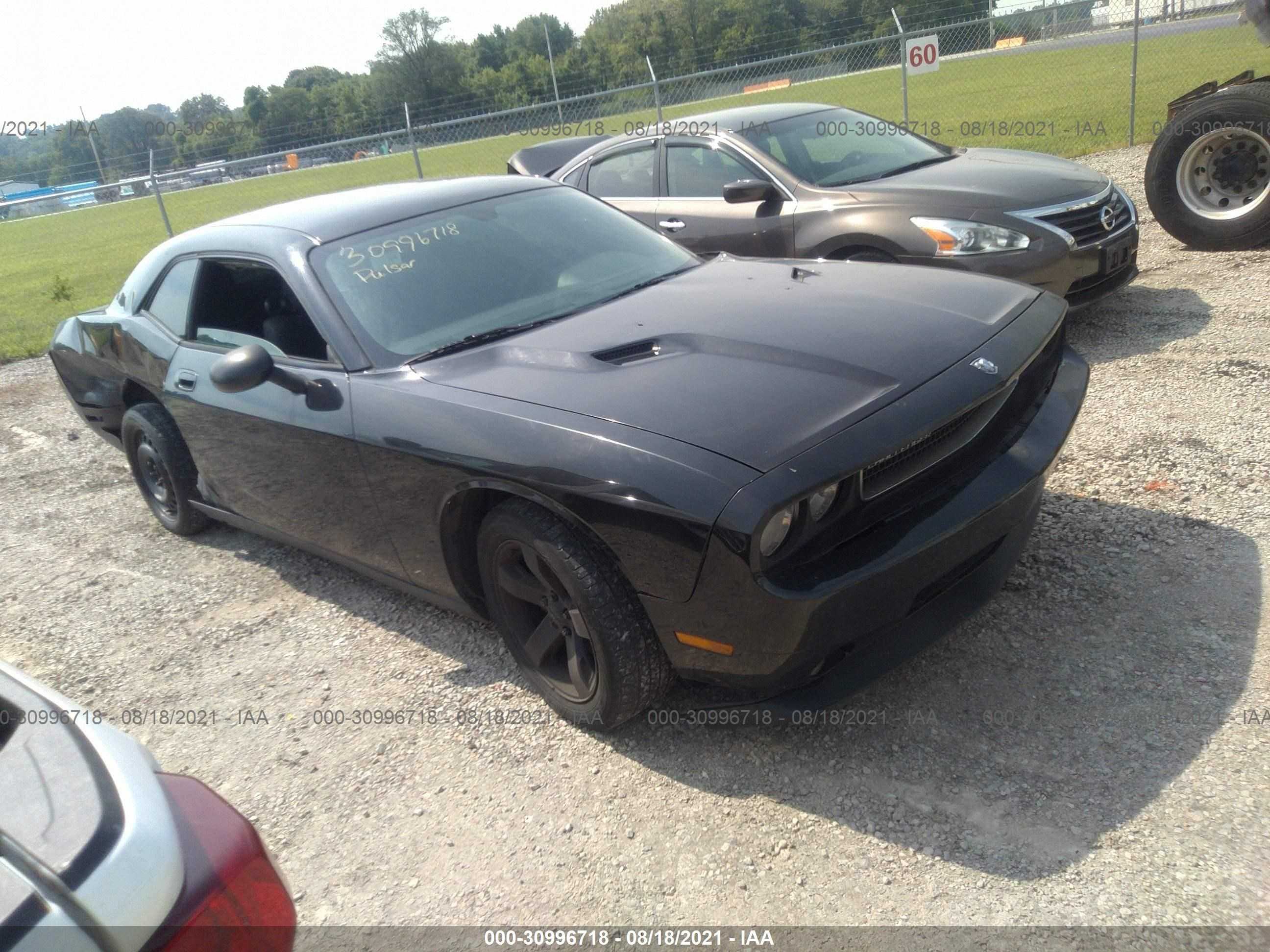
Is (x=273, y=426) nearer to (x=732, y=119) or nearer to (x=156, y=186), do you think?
(x=732, y=119)

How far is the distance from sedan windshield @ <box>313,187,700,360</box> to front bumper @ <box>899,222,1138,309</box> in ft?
6.65

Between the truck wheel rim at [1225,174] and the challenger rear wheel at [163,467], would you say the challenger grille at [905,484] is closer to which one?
the challenger rear wheel at [163,467]

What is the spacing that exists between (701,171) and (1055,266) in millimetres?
2384

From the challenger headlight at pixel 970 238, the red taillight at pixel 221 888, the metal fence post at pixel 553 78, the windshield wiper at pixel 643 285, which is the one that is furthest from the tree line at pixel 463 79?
the red taillight at pixel 221 888

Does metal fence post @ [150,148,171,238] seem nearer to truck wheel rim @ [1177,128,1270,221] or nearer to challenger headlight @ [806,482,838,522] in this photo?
truck wheel rim @ [1177,128,1270,221]

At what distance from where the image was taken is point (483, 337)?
3375 millimetres

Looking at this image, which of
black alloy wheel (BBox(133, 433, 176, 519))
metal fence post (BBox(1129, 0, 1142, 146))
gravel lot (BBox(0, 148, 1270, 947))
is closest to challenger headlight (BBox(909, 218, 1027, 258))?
gravel lot (BBox(0, 148, 1270, 947))

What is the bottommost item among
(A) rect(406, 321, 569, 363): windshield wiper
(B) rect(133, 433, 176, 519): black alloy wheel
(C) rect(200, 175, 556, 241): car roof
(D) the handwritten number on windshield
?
(B) rect(133, 433, 176, 519): black alloy wheel

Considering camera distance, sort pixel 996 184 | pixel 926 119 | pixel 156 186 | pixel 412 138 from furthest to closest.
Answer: pixel 926 119 → pixel 156 186 → pixel 412 138 → pixel 996 184

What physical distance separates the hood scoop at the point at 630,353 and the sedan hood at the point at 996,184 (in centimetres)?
317

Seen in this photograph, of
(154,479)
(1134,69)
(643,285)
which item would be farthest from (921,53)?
(154,479)

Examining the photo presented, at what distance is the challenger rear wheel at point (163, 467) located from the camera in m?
4.68

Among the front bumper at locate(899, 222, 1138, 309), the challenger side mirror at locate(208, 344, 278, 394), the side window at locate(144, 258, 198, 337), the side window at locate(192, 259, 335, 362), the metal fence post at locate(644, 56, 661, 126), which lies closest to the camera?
the challenger side mirror at locate(208, 344, 278, 394)

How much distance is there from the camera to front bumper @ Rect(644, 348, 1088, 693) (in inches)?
95.4
